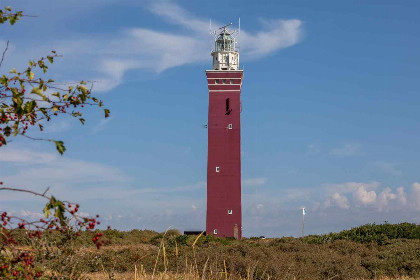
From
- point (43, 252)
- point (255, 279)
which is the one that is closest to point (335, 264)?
point (255, 279)

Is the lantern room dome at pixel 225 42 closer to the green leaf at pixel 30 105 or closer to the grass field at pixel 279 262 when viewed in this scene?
the grass field at pixel 279 262

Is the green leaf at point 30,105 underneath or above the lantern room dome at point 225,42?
underneath

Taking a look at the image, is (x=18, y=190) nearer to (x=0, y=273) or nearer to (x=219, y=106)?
(x=0, y=273)

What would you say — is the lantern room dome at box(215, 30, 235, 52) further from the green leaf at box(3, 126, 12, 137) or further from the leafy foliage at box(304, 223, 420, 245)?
the green leaf at box(3, 126, 12, 137)

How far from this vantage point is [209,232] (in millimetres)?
40406

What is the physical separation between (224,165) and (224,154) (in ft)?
2.80

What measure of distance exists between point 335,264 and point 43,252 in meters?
11.0

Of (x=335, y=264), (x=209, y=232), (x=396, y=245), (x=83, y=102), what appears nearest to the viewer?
(x=83, y=102)

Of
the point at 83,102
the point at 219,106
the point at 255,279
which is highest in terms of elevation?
the point at 219,106

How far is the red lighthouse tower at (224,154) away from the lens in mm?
40469

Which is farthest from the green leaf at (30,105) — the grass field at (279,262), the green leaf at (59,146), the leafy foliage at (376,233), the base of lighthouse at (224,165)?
the base of lighthouse at (224,165)

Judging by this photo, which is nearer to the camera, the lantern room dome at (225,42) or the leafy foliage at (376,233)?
the leafy foliage at (376,233)

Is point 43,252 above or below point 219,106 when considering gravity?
below

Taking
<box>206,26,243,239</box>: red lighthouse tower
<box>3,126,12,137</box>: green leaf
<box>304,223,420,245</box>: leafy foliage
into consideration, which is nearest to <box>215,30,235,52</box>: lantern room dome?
<box>206,26,243,239</box>: red lighthouse tower
